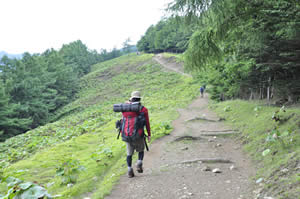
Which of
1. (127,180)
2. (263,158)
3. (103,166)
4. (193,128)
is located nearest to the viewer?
(127,180)

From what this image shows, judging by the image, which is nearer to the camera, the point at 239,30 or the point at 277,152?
the point at 277,152

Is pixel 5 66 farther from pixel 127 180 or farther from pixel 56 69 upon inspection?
pixel 127 180

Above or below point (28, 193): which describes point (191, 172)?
below

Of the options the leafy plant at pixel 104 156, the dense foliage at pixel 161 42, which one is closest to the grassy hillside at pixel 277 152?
the leafy plant at pixel 104 156

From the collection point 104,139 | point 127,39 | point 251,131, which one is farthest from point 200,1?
point 127,39

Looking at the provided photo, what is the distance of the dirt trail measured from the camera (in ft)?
15.3

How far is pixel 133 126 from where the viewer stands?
5379 mm

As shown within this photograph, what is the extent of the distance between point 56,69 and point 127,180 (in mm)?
52428

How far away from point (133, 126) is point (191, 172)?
1890mm

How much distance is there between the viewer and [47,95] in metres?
42.8

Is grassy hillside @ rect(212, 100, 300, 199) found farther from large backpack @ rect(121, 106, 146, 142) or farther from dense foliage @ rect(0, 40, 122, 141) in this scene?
dense foliage @ rect(0, 40, 122, 141)

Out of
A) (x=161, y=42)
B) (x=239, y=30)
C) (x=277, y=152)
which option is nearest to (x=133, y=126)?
(x=277, y=152)

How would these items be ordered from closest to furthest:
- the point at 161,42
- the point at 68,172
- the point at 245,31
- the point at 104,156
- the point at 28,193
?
the point at 28,193, the point at 68,172, the point at 245,31, the point at 104,156, the point at 161,42

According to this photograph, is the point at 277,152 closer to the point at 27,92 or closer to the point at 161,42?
the point at 27,92
